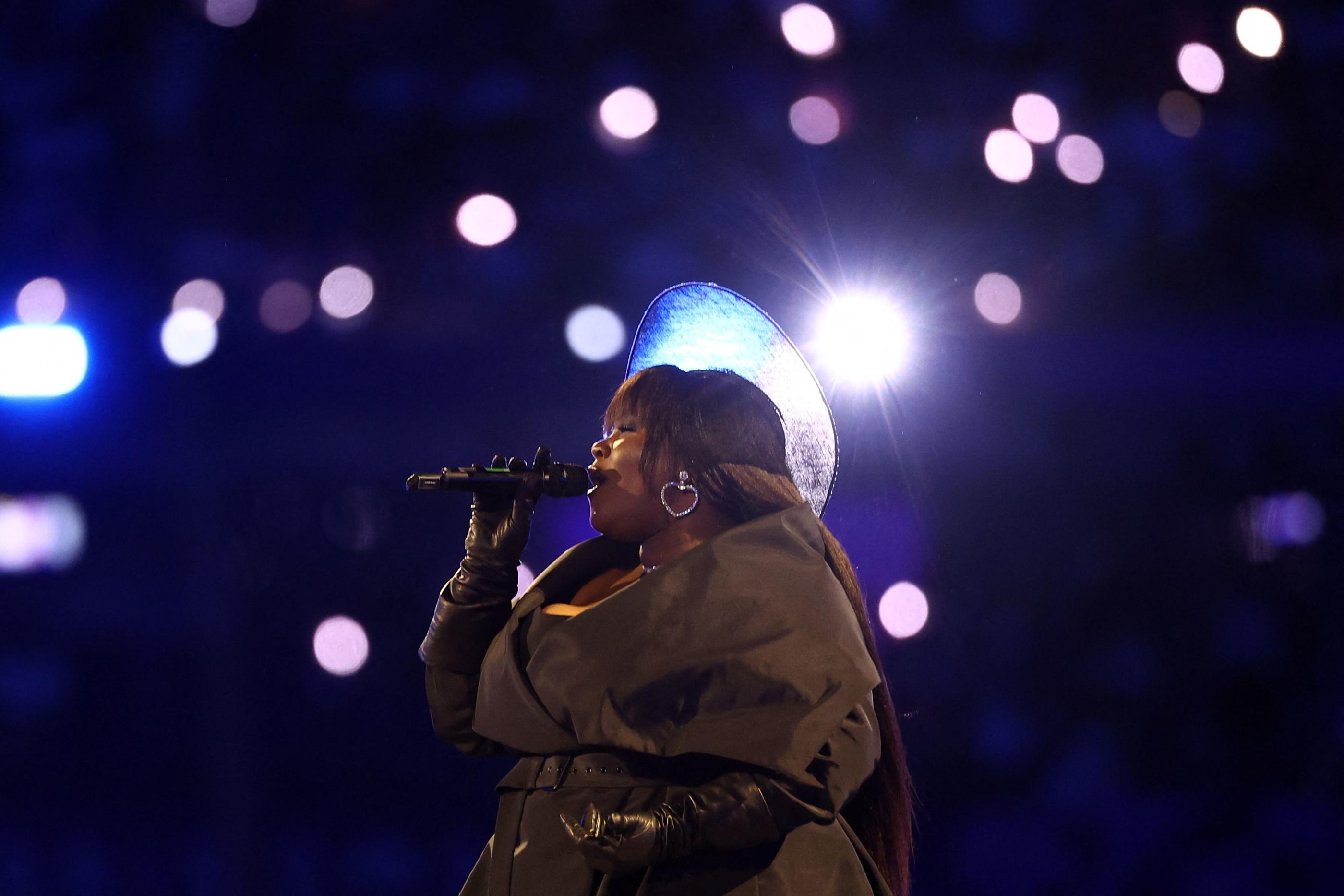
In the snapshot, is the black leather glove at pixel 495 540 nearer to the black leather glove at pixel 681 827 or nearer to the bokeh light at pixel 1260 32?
the black leather glove at pixel 681 827

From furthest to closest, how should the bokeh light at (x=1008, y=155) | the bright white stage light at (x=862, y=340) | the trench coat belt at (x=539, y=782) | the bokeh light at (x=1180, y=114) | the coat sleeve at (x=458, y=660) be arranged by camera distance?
the bokeh light at (x=1180, y=114), the bokeh light at (x=1008, y=155), the bright white stage light at (x=862, y=340), the coat sleeve at (x=458, y=660), the trench coat belt at (x=539, y=782)

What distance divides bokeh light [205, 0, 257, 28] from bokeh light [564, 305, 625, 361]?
0.75 metres

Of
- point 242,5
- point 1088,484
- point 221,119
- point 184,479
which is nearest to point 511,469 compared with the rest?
point 184,479

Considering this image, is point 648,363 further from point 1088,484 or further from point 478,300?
point 1088,484

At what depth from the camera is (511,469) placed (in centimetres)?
110

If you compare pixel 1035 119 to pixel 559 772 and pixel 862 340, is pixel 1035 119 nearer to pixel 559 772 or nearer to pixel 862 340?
pixel 862 340

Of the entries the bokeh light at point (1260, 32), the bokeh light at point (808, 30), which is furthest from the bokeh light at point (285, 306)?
the bokeh light at point (1260, 32)

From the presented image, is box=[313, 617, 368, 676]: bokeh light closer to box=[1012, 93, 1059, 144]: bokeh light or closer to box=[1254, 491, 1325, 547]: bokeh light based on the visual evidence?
box=[1012, 93, 1059, 144]: bokeh light

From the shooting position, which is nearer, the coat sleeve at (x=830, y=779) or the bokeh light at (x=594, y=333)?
the coat sleeve at (x=830, y=779)

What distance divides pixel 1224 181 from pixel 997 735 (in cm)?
125

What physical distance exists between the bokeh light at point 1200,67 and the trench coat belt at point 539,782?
1917 millimetres

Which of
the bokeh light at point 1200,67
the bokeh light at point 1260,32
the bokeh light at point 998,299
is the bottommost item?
the bokeh light at point 998,299

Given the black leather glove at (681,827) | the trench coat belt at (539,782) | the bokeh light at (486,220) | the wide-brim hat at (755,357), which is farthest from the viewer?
the bokeh light at (486,220)

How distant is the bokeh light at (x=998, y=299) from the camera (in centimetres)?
193
